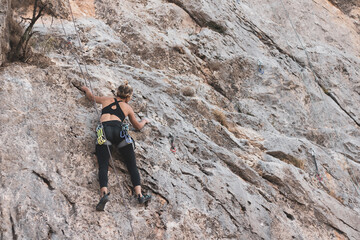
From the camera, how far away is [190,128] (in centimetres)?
709

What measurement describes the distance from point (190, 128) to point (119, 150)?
201 cm

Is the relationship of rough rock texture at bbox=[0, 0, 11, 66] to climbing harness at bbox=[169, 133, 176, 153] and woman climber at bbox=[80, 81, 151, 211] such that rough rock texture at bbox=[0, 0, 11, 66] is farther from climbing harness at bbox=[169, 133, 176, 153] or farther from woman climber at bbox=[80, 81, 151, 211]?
climbing harness at bbox=[169, 133, 176, 153]

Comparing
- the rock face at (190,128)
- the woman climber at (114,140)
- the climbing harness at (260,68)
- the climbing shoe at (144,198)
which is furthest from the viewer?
the climbing harness at (260,68)

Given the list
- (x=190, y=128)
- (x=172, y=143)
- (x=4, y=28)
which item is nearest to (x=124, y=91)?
(x=172, y=143)

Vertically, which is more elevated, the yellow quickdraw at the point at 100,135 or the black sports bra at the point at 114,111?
the black sports bra at the point at 114,111

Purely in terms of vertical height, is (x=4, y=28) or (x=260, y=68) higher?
(x=260, y=68)

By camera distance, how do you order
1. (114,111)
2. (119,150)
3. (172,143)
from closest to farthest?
(119,150)
(114,111)
(172,143)

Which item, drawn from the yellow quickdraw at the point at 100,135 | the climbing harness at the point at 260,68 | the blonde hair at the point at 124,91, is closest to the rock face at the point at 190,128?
the climbing harness at the point at 260,68

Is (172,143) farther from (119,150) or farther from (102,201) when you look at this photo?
(102,201)

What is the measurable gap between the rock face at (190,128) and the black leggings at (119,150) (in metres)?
0.22

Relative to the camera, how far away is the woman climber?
16.2 ft

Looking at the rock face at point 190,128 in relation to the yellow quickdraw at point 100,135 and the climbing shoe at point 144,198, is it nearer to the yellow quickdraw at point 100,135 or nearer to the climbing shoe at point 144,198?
the climbing shoe at point 144,198

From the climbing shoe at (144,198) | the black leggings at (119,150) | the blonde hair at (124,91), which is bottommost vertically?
the climbing shoe at (144,198)

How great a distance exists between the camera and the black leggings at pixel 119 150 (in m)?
5.08
